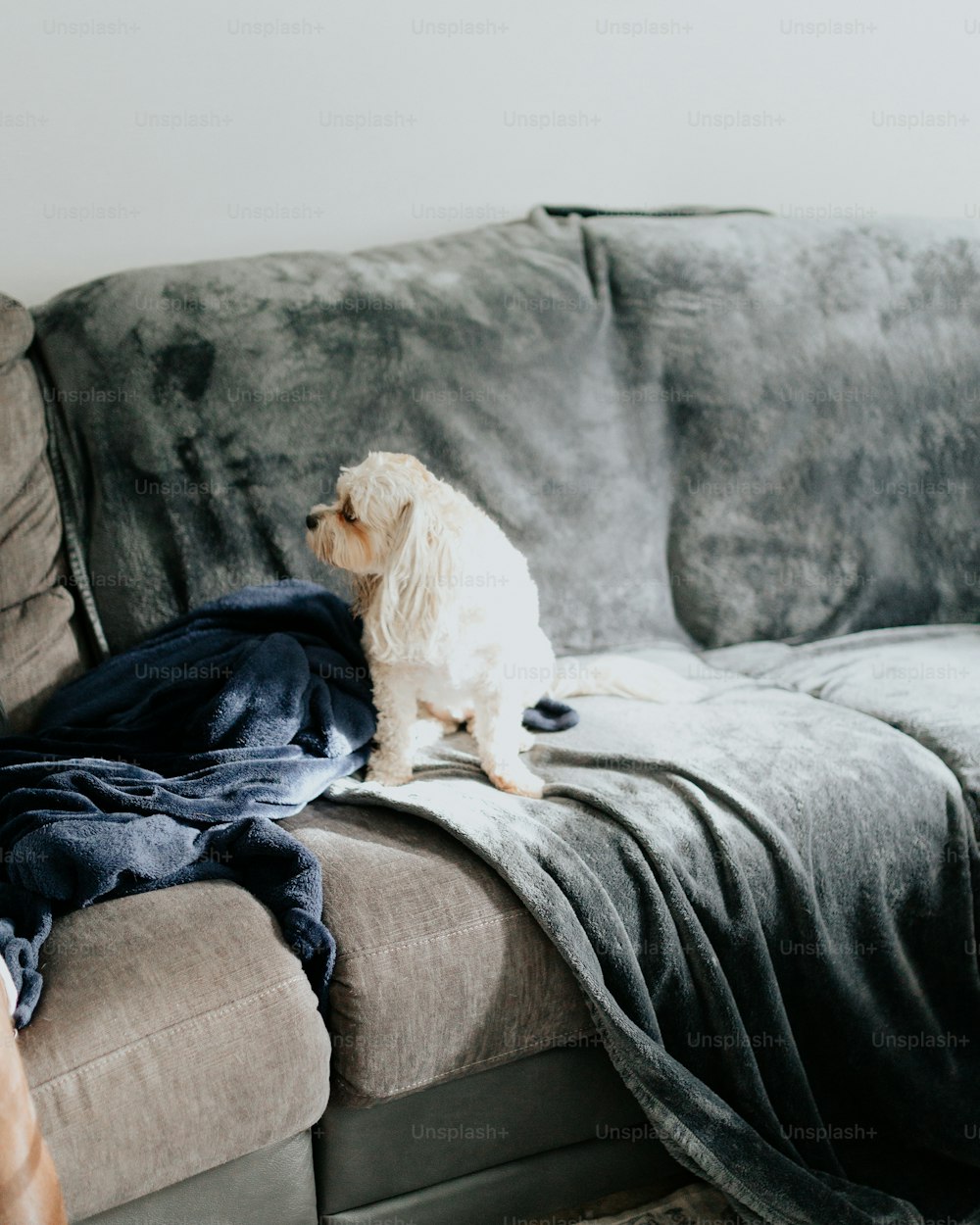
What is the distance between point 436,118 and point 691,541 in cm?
111

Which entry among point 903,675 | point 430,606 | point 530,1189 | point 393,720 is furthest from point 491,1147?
point 903,675

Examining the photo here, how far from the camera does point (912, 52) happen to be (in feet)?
9.57

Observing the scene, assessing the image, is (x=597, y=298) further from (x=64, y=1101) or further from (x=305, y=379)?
(x=64, y=1101)

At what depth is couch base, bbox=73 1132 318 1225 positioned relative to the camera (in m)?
1.33

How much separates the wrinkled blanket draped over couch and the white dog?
93 millimetres

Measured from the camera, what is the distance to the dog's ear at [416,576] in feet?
5.67

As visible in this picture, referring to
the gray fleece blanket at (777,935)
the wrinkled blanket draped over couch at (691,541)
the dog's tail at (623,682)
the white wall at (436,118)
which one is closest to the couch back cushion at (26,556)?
the wrinkled blanket draped over couch at (691,541)

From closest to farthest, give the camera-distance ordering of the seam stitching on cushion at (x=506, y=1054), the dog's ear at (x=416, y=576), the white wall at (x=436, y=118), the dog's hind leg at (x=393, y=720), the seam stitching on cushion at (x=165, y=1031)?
1. the seam stitching on cushion at (x=165, y=1031)
2. the seam stitching on cushion at (x=506, y=1054)
3. the dog's ear at (x=416, y=576)
4. the dog's hind leg at (x=393, y=720)
5. the white wall at (x=436, y=118)


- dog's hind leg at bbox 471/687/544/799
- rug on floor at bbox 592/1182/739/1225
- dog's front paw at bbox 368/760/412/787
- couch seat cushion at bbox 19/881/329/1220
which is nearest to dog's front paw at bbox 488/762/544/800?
dog's hind leg at bbox 471/687/544/799

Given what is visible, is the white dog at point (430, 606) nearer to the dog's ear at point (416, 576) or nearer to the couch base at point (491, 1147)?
the dog's ear at point (416, 576)

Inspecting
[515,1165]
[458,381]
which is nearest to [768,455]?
[458,381]

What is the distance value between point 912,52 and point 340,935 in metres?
2.65

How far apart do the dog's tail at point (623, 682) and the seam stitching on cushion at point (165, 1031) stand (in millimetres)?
901

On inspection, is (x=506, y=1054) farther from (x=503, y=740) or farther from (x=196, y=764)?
(x=196, y=764)
